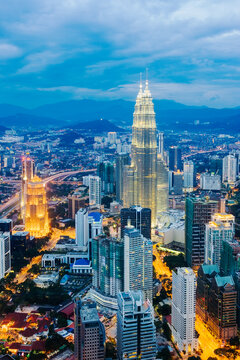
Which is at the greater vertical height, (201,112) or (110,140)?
(201,112)

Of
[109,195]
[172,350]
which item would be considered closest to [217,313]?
[172,350]

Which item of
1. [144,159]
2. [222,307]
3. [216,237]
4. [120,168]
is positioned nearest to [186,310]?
[222,307]

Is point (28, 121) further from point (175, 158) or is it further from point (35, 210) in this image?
point (35, 210)

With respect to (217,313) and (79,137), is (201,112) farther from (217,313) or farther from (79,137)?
(217,313)

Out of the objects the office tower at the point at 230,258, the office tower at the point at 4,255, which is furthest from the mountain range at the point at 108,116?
the office tower at the point at 230,258

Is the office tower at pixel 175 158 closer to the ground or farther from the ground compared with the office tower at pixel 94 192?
farther from the ground

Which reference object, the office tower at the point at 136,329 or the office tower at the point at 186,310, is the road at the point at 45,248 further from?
the office tower at the point at 136,329
